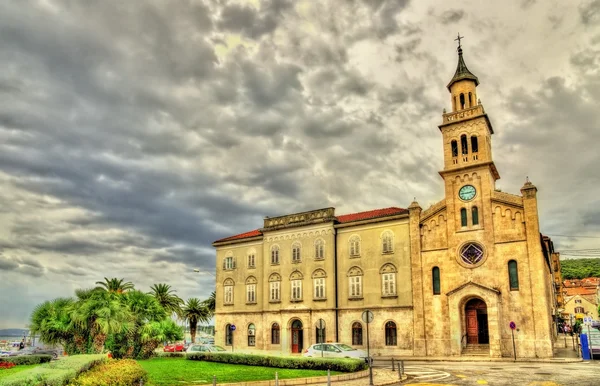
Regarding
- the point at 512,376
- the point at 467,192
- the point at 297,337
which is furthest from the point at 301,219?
the point at 512,376

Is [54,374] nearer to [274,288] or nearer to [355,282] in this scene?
[355,282]

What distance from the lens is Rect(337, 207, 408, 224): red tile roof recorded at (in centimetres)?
4575

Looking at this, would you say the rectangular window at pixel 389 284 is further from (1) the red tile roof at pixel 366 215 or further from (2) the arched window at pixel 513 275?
(2) the arched window at pixel 513 275

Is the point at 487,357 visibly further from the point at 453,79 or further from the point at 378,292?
the point at 453,79

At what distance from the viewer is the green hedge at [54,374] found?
1263cm

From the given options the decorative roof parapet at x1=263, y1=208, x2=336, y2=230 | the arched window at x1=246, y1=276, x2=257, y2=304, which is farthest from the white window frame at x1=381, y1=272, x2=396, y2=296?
the arched window at x1=246, y1=276, x2=257, y2=304

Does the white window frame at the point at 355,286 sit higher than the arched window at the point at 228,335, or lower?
higher

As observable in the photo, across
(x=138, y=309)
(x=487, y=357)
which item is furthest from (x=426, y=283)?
(x=138, y=309)

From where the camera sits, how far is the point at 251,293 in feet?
173

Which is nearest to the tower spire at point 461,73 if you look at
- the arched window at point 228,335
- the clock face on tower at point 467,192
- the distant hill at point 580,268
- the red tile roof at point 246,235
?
the clock face on tower at point 467,192

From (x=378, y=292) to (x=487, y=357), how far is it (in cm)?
1063

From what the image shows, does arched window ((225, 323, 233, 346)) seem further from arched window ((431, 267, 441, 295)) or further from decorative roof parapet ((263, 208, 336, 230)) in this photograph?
arched window ((431, 267, 441, 295))

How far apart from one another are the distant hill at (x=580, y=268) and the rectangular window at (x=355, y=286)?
135 metres

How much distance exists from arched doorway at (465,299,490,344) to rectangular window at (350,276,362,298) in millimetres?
9630
